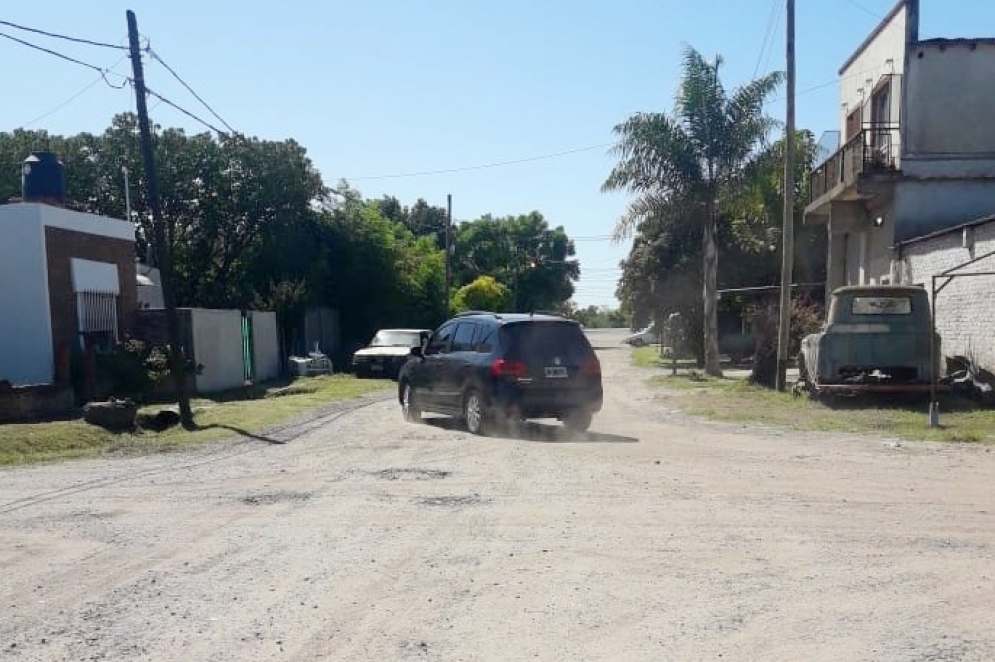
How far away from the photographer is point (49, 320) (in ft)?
63.9

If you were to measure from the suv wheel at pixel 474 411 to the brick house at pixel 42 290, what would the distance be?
9774mm

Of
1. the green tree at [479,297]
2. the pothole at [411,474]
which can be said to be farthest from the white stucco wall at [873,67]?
the green tree at [479,297]

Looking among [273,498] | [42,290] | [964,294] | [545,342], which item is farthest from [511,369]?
[42,290]

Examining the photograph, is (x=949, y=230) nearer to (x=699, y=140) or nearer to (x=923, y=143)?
(x=923, y=143)

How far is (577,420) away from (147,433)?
6.84 metres

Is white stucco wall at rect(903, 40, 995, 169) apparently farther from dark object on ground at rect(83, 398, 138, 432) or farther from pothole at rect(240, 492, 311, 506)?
pothole at rect(240, 492, 311, 506)

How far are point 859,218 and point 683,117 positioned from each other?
245 inches

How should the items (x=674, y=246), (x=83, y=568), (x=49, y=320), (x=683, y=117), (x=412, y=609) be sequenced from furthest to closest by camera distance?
(x=674, y=246) → (x=683, y=117) → (x=49, y=320) → (x=83, y=568) → (x=412, y=609)

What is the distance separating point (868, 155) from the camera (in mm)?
21438

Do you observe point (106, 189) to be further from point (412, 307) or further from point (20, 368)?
point (20, 368)

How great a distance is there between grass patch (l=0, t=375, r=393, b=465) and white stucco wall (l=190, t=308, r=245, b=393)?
297 centimetres

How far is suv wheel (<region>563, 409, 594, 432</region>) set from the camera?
1374 centimetres

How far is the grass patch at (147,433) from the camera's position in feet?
42.0

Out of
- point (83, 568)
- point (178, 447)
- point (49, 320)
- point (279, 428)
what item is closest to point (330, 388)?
point (49, 320)
